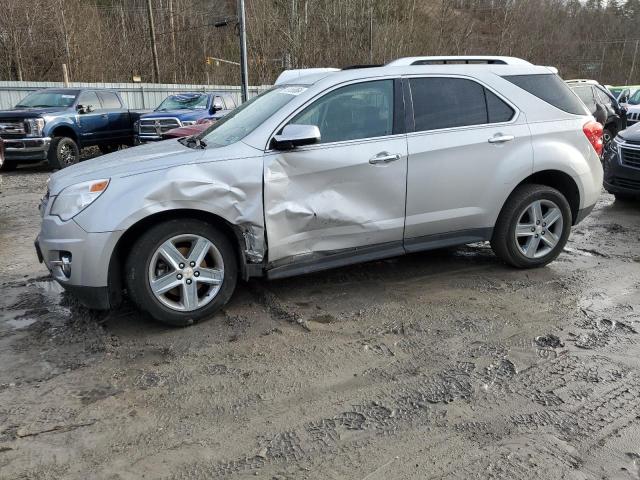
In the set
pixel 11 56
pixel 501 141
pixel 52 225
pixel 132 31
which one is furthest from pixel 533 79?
pixel 132 31

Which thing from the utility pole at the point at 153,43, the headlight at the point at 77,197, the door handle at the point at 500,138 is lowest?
the headlight at the point at 77,197

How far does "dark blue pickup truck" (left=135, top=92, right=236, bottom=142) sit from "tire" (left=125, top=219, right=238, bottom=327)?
964cm

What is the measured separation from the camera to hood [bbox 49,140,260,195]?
12.3ft

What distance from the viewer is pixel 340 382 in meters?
3.23

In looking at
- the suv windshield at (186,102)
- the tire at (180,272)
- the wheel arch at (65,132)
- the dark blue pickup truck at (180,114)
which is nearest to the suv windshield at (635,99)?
the dark blue pickup truck at (180,114)

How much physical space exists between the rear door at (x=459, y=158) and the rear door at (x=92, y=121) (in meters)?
11.3

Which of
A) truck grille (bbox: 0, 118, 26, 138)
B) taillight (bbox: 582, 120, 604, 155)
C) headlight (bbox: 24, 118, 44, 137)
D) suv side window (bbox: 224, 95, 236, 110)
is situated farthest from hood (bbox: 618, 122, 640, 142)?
truck grille (bbox: 0, 118, 26, 138)

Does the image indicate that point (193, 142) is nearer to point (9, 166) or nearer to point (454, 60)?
point (454, 60)

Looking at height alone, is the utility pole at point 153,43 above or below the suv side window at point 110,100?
above

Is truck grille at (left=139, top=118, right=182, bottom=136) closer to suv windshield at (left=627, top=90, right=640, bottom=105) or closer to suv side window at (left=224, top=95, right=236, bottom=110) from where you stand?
suv side window at (left=224, top=95, right=236, bottom=110)

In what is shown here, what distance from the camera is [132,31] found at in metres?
31.9

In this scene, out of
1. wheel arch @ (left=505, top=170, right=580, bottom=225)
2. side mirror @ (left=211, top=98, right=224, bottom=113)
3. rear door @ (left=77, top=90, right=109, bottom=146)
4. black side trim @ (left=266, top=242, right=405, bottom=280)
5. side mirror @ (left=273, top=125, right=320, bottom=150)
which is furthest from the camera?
side mirror @ (left=211, top=98, right=224, bottom=113)

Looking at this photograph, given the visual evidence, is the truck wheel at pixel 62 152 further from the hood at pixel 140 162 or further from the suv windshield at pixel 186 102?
the hood at pixel 140 162

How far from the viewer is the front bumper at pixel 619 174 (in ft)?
25.8
